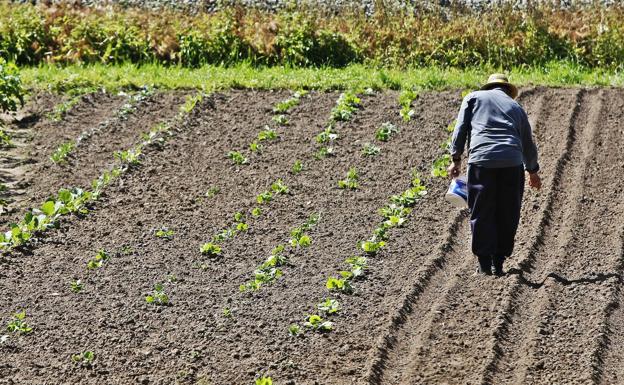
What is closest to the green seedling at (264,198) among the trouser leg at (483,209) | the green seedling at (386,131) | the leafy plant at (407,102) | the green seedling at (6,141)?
the green seedling at (386,131)

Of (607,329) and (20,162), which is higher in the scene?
(607,329)

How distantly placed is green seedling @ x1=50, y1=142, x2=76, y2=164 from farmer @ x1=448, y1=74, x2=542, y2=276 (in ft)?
15.4

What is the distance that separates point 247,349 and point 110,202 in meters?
3.36

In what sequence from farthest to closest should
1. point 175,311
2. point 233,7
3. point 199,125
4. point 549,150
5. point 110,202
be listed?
point 233,7 → point 199,125 → point 549,150 → point 110,202 → point 175,311

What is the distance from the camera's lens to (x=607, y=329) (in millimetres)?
7574

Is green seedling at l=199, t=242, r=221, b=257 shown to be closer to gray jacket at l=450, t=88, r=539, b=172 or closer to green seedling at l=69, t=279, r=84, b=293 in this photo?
green seedling at l=69, t=279, r=84, b=293

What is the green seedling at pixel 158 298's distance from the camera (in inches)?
327

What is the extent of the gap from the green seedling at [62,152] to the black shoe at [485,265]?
15.8ft

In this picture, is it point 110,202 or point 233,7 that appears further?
point 233,7

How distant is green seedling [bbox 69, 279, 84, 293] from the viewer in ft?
28.3

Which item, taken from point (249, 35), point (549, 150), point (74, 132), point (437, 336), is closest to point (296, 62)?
point (249, 35)

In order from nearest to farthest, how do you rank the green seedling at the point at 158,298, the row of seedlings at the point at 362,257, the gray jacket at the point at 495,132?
1. the row of seedlings at the point at 362,257
2. the gray jacket at the point at 495,132
3. the green seedling at the point at 158,298

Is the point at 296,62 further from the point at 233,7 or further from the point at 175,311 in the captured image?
the point at 175,311

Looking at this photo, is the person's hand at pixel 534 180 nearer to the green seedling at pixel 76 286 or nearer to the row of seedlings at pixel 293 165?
the row of seedlings at pixel 293 165
